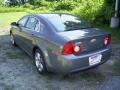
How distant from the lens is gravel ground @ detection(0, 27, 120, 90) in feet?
18.0

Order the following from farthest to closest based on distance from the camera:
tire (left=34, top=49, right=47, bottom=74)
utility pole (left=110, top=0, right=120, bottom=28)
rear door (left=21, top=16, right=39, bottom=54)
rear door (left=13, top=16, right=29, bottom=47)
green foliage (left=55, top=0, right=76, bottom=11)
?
green foliage (left=55, top=0, right=76, bottom=11)
utility pole (left=110, top=0, right=120, bottom=28)
rear door (left=13, top=16, right=29, bottom=47)
rear door (left=21, top=16, right=39, bottom=54)
tire (left=34, top=49, right=47, bottom=74)

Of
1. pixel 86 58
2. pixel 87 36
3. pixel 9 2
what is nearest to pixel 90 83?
pixel 86 58

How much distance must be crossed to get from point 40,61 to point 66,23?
1.17 metres

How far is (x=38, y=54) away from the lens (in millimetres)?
6176

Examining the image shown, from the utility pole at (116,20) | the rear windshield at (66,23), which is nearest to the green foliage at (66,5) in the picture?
the utility pole at (116,20)

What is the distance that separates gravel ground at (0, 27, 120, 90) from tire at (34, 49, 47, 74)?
162 mm

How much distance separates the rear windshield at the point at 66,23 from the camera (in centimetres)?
598

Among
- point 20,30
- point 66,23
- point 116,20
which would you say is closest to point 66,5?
point 116,20

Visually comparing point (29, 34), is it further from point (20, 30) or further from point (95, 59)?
point (95, 59)

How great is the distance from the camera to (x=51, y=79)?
593 centimetres

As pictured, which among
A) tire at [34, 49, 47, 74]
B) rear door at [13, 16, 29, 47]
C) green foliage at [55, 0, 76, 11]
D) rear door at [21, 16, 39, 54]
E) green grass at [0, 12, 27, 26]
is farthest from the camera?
green foliage at [55, 0, 76, 11]

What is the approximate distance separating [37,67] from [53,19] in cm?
133

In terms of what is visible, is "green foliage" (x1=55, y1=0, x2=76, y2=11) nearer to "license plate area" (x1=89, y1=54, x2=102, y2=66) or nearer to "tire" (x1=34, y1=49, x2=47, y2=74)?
"tire" (x1=34, y1=49, x2=47, y2=74)

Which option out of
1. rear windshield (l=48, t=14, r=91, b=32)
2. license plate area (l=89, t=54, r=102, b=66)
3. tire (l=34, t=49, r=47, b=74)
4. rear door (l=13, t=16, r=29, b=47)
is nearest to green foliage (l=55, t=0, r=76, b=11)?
rear door (l=13, t=16, r=29, b=47)
